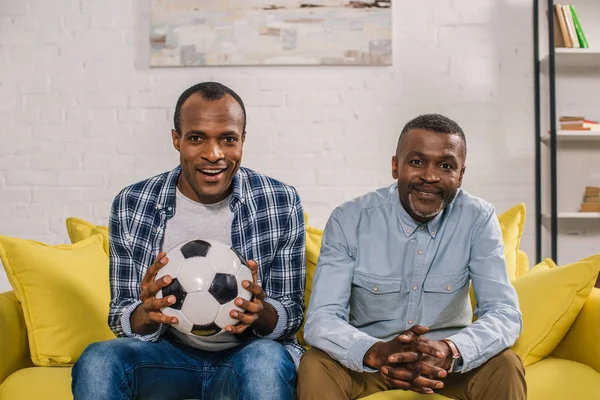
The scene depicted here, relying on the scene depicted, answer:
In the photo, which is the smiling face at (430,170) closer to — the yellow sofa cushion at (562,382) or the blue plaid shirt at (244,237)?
the blue plaid shirt at (244,237)

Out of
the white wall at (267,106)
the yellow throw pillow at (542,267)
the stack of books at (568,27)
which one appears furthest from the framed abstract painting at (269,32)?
the yellow throw pillow at (542,267)

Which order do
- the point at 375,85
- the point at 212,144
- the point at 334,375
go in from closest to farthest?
the point at 334,375 → the point at 212,144 → the point at 375,85

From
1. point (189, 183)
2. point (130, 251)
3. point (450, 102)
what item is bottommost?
point (130, 251)

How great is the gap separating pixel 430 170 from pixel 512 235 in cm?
71

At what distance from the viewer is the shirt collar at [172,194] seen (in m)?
1.88

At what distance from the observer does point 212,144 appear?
1796 mm

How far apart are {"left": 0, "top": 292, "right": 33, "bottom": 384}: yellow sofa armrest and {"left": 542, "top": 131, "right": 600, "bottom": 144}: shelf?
2.38 metres

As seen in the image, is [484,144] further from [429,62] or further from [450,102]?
[429,62]

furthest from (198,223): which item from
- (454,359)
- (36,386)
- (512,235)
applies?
(512,235)

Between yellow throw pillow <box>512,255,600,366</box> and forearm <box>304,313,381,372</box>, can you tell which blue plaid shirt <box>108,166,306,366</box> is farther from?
yellow throw pillow <box>512,255,600,366</box>

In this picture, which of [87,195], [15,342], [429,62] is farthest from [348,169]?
[15,342]

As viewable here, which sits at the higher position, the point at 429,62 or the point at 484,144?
the point at 429,62

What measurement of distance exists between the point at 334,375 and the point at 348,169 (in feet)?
5.64

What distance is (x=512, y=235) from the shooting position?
2332mm
